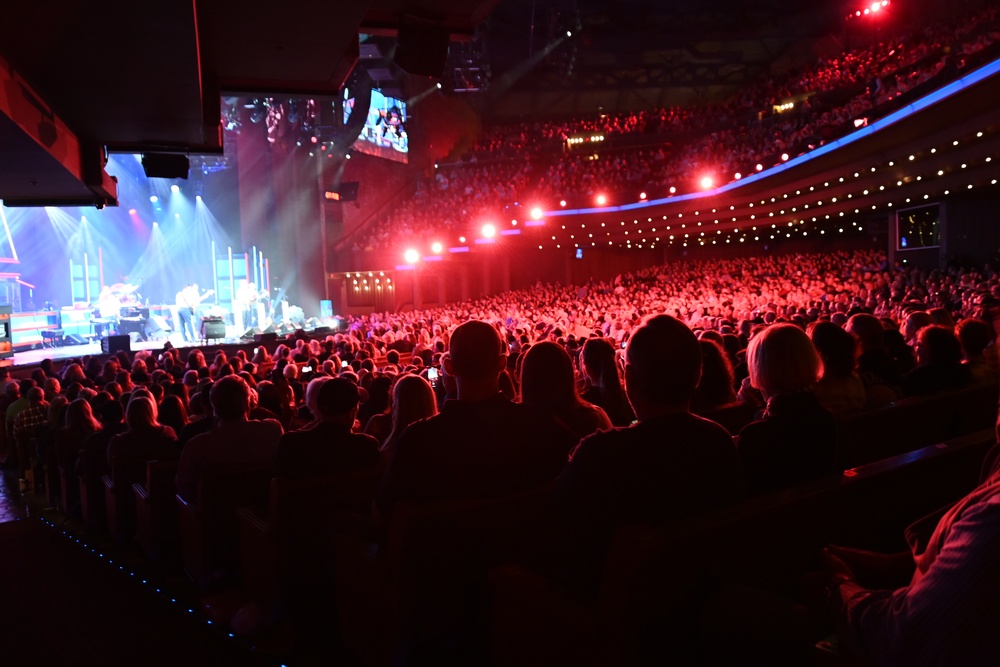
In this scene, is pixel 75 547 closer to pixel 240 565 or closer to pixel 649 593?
pixel 240 565

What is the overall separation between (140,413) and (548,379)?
135 inches

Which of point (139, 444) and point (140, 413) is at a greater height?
point (140, 413)

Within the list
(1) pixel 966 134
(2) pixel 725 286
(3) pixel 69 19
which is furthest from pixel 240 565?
(2) pixel 725 286

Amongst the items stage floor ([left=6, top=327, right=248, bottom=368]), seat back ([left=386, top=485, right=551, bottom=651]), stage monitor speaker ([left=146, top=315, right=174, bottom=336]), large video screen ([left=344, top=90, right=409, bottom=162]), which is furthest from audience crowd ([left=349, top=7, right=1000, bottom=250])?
seat back ([left=386, top=485, right=551, bottom=651])

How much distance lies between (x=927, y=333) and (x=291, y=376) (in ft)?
21.9

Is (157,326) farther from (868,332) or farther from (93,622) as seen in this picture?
(868,332)

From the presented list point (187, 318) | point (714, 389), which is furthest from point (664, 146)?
point (714, 389)

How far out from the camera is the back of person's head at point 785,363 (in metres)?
2.78

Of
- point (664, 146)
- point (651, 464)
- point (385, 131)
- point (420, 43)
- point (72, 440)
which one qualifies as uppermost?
point (385, 131)

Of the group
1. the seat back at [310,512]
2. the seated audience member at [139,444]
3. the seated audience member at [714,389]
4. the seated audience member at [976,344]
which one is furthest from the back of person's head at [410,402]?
the seated audience member at [976,344]

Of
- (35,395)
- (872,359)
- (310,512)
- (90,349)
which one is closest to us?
(310,512)

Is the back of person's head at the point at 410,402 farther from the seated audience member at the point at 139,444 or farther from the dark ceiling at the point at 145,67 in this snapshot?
the dark ceiling at the point at 145,67

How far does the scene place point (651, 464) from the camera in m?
2.00

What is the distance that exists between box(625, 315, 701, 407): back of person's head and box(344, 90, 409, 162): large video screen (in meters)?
29.7
